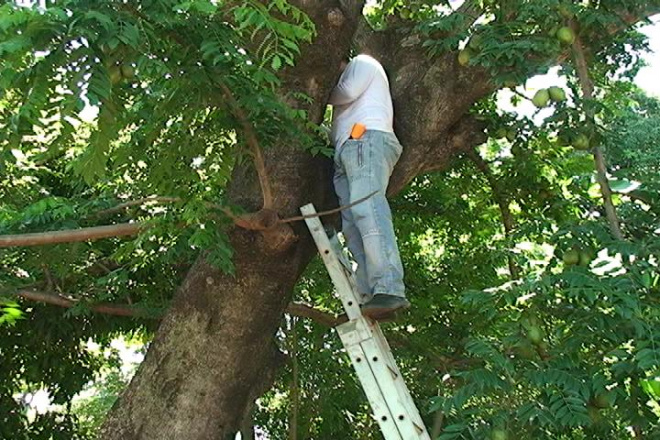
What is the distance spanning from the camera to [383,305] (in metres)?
3.37

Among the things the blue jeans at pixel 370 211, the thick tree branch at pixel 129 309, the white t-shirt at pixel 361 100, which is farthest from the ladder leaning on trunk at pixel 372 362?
the thick tree branch at pixel 129 309

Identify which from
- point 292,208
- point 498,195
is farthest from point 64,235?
point 498,195

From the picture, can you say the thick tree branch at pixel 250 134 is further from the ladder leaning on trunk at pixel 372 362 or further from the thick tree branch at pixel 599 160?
the thick tree branch at pixel 599 160

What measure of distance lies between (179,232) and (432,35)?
1808 mm

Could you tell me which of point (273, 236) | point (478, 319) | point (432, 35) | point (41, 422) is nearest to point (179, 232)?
point (273, 236)

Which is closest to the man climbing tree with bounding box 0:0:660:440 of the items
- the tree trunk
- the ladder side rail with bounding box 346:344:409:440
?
the tree trunk

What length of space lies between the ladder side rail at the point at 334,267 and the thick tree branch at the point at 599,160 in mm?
1102

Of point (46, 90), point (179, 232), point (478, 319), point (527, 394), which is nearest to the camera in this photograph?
point (46, 90)

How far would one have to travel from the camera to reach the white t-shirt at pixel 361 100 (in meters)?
3.90

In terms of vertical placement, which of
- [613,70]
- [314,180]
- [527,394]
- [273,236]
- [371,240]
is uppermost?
[613,70]

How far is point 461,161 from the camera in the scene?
6.11 m

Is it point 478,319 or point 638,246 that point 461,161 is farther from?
point 638,246

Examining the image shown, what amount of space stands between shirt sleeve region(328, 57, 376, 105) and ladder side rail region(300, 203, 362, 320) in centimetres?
65

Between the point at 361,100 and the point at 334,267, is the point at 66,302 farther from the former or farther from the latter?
the point at 361,100
